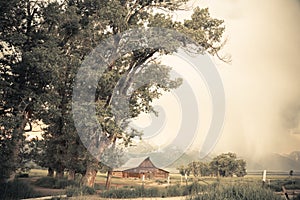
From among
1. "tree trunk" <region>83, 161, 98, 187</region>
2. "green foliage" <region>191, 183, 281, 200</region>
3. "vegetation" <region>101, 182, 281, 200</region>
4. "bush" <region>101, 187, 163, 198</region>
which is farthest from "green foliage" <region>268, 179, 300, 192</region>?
"tree trunk" <region>83, 161, 98, 187</region>

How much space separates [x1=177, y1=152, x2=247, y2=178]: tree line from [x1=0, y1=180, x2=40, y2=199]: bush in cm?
1710

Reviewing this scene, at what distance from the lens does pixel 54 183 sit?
18812 millimetres

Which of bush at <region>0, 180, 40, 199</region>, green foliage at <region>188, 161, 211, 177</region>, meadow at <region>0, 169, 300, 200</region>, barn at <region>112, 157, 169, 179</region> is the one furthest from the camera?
green foliage at <region>188, 161, 211, 177</region>

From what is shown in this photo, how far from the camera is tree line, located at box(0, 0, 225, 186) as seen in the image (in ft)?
43.6

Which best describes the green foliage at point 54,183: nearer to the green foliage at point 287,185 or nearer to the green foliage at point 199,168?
the green foliage at point 287,185

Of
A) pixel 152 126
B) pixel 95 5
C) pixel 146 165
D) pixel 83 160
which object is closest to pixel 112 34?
pixel 95 5

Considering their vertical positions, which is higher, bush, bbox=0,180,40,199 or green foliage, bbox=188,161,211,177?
green foliage, bbox=188,161,211,177

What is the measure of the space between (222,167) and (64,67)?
736 inches

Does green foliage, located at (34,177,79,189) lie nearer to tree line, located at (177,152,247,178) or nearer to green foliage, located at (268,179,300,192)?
green foliage, located at (268,179,300,192)

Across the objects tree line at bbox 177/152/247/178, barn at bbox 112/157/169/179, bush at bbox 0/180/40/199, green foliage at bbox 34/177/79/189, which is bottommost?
bush at bbox 0/180/40/199

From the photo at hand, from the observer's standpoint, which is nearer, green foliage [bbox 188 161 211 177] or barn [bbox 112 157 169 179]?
barn [bbox 112 157 169 179]

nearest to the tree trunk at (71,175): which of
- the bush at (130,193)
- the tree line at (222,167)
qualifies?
the bush at (130,193)

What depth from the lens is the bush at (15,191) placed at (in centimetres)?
1202

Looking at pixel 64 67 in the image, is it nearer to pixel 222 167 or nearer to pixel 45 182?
pixel 45 182
